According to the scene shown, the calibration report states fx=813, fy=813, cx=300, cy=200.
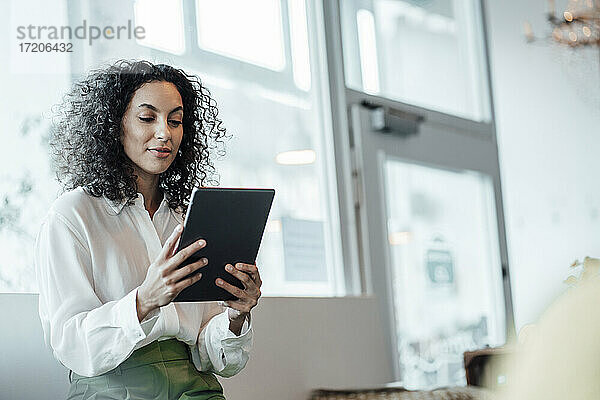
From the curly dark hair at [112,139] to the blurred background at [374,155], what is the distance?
21 cm

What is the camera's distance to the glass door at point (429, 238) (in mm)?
3150

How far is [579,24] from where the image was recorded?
3.64 meters

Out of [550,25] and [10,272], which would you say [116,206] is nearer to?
[10,272]

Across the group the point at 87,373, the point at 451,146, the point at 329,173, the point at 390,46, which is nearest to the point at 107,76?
the point at 87,373

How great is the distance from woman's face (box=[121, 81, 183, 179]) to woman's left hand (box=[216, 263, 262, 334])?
31 centimetres

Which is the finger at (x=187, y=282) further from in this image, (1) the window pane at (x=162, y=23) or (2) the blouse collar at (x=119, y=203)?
(1) the window pane at (x=162, y=23)

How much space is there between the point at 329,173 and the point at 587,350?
268cm

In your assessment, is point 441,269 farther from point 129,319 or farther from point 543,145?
point 129,319

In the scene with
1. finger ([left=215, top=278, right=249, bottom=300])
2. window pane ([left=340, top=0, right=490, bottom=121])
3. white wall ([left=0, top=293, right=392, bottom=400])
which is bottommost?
white wall ([left=0, top=293, right=392, bottom=400])

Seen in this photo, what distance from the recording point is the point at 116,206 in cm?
162

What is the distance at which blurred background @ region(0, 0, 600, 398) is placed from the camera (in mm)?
2080

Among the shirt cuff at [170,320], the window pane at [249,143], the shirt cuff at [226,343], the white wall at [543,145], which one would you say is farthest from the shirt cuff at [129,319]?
the white wall at [543,145]

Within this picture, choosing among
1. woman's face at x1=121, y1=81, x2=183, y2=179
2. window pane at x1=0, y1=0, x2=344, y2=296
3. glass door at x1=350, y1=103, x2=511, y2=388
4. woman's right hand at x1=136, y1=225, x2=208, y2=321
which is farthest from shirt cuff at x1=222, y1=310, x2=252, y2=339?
glass door at x1=350, y1=103, x2=511, y2=388

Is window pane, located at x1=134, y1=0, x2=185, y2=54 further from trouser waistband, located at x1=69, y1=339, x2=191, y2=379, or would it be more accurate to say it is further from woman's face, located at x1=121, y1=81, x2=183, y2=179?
trouser waistband, located at x1=69, y1=339, x2=191, y2=379
